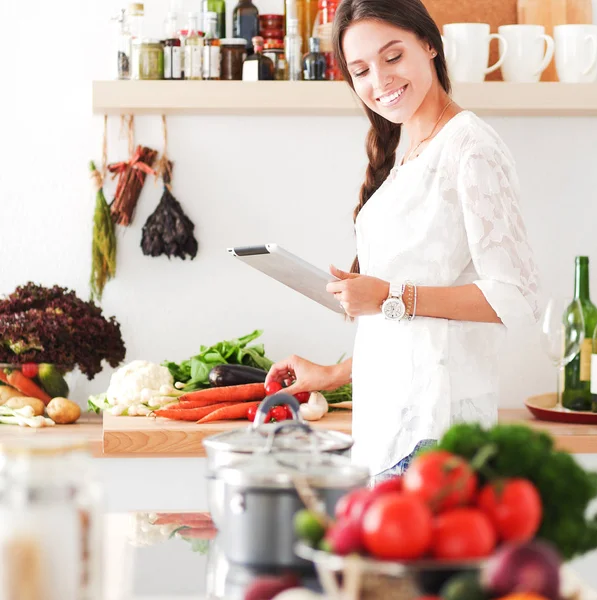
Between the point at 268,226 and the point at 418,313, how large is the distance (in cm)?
131

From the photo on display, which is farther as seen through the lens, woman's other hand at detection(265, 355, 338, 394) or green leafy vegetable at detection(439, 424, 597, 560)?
woman's other hand at detection(265, 355, 338, 394)

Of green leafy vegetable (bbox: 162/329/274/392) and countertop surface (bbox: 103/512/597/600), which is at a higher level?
green leafy vegetable (bbox: 162/329/274/392)

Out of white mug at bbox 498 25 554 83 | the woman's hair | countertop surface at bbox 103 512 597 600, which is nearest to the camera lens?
countertop surface at bbox 103 512 597 600

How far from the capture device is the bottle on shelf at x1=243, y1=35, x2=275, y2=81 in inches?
103

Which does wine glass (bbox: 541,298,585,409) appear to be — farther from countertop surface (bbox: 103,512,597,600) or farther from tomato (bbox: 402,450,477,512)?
tomato (bbox: 402,450,477,512)

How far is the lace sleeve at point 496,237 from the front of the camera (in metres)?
1.52

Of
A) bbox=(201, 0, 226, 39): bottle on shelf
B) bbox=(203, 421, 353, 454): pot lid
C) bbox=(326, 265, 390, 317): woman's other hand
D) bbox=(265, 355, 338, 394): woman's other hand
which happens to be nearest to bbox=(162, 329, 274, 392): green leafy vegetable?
bbox=(265, 355, 338, 394): woman's other hand

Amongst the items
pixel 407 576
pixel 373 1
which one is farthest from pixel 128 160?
pixel 407 576

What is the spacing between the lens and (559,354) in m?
2.47

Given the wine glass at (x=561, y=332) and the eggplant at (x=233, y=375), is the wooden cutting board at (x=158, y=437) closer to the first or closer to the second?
the eggplant at (x=233, y=375)

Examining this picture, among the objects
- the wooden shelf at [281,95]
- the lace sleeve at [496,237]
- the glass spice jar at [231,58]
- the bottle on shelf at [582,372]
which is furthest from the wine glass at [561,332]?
the glass spice jar at [231,58]

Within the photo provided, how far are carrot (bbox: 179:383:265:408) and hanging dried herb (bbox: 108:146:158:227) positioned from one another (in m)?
0.62

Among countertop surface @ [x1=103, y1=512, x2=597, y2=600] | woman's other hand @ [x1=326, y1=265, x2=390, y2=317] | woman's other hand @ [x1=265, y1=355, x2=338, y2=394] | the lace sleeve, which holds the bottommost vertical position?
countertop surface @ [x1=103, y1=512, x2=597, y2=600]

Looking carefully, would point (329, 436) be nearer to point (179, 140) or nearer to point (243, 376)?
point (243, 376)
